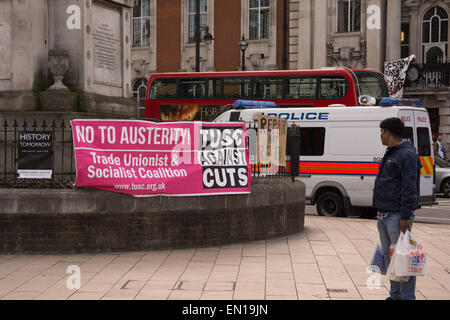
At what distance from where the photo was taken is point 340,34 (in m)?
35.8

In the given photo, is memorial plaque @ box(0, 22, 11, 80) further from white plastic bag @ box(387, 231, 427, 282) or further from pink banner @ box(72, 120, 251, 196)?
white plastic bag @ box(387, 231, 427, 282)

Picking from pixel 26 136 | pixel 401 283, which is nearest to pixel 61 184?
pixel 26 136

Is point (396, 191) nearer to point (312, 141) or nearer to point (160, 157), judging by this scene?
point (160, 157)

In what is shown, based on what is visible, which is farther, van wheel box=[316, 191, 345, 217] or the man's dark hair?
van wheel box=[316, 191, 345, 217]

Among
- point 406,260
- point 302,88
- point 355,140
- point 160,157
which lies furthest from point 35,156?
point 302,88

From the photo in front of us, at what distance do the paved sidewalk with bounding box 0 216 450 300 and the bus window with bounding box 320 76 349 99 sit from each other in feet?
42.2

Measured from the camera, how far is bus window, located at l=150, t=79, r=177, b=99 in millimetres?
27375

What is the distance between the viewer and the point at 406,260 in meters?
6.64

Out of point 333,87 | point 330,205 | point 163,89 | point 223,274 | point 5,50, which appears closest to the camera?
point 223,274

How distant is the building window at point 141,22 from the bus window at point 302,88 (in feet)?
61.1

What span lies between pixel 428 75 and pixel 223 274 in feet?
90.6

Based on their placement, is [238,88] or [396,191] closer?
[396,191]

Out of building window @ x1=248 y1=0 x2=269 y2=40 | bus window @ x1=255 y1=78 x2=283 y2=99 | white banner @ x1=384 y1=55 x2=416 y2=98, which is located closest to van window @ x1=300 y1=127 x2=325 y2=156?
bus window @ x1=255 y1=78 x2=283 y2=99
